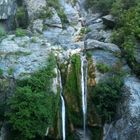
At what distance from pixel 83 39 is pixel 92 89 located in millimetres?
4333

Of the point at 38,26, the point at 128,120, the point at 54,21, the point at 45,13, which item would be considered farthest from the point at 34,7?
the point at 128,120

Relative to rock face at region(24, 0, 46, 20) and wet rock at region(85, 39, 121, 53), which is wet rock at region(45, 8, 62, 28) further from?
wet rock at region(85, 39, 121, 53)

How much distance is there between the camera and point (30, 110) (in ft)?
36.9

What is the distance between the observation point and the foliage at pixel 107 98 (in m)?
12.2

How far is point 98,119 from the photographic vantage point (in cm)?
1243

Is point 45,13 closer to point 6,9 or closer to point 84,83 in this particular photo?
point 6,9

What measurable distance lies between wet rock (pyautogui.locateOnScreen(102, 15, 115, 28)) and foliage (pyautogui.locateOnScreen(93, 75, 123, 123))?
482 centimetres

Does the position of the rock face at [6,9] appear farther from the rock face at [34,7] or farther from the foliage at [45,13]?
the foliage at [45,13]

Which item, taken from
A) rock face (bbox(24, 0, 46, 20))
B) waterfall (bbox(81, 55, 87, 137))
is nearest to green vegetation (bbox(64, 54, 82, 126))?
waterfall (bbox(81, 55, 87, 137))

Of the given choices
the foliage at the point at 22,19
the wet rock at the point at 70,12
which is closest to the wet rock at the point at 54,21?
the wet rock at the point at 70,12

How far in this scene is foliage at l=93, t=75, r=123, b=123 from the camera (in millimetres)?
12248

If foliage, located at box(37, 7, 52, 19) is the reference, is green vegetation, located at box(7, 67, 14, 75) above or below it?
below

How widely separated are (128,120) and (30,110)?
3.08m

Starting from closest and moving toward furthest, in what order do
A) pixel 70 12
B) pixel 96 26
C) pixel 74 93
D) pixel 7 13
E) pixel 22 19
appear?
pixel 74 93 < pixel 96 26 < pixel 22 19 < pixel 7 13 < pixel 70 12
